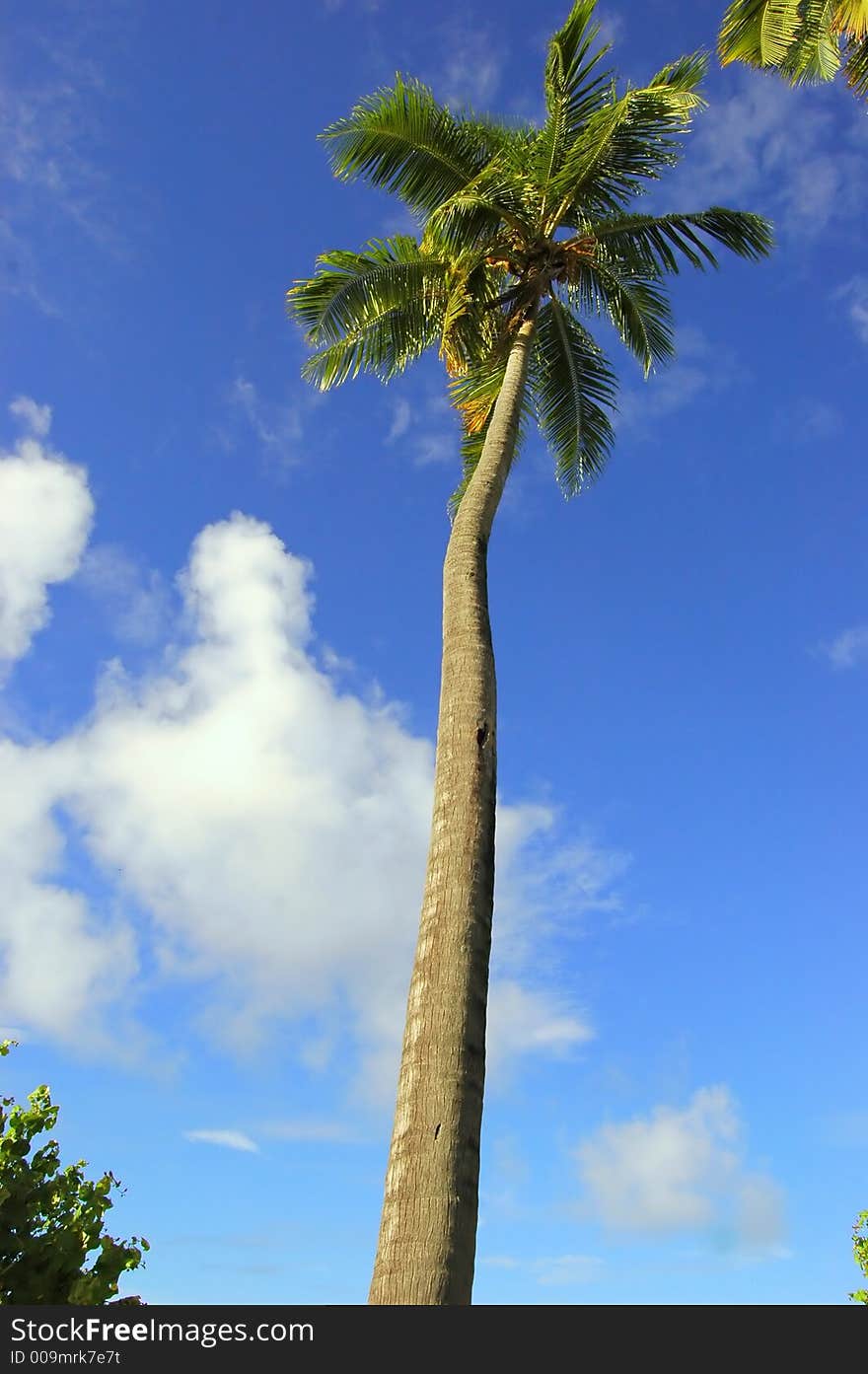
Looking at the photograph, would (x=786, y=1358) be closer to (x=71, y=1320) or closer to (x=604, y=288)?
(x=71, y=1320)

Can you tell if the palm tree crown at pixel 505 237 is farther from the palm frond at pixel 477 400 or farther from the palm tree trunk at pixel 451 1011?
the palm tree trunk at pixel 451 1011

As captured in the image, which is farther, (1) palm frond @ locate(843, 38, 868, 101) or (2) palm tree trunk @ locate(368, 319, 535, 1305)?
(1) palm frond @ locate(843, 38, 868, 101)

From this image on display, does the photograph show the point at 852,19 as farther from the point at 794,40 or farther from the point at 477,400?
the point at 477,400

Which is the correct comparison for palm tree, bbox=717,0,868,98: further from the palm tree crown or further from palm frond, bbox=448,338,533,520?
palm frond, bbox=448,338,533,520

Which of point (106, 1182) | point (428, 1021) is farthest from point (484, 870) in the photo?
point (106, 1182)

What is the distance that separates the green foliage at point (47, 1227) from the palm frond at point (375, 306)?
11874 mm

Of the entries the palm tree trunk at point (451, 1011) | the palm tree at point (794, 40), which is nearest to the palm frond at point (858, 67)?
the palm tree at point (794, 40)

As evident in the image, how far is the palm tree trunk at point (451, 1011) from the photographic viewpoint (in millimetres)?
4789

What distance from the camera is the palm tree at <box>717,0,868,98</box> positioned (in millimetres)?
12359

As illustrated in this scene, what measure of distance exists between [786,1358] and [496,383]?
10080mm

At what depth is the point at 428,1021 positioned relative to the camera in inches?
218

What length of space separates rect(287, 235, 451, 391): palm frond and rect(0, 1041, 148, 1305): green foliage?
11.9 meters

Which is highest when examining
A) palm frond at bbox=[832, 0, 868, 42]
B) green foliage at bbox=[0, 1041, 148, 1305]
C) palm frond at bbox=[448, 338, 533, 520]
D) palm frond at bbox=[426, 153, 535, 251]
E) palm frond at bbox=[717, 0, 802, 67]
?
palm frond at bbox=[717, 0, 802, 67]

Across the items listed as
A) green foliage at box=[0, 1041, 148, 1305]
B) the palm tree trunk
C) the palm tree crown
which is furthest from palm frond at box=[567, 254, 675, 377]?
green foliage at box=[0, 1041, 148, 1305]
